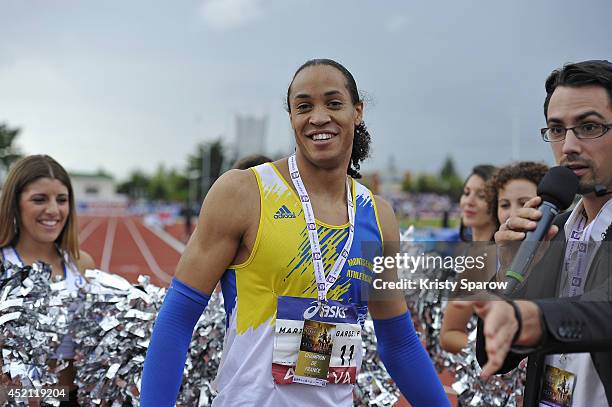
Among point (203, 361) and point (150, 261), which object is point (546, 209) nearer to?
point (203, 361)

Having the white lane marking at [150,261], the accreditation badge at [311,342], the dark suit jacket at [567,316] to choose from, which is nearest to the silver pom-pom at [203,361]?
the accreditation badge at [311,342]

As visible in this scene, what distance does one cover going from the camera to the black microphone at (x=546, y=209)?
138cm

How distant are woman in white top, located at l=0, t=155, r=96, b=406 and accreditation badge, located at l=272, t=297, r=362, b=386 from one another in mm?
1878

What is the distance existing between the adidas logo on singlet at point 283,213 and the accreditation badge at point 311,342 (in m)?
0.26

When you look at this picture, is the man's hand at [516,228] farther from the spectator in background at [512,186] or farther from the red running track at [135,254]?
the red running track at [135,254]

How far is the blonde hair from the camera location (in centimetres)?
352

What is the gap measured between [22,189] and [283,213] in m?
2.20

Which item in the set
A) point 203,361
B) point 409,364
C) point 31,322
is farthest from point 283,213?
point 31,322

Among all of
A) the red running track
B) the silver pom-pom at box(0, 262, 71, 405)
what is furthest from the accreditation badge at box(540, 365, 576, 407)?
the red running track

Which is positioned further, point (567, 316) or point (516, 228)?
point (516, 228)

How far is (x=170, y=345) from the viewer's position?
1966 mm

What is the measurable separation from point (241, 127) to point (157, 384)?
29.6m

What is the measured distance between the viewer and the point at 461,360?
3025 mm

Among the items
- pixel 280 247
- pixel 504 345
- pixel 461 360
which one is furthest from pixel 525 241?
pixel 461 360
